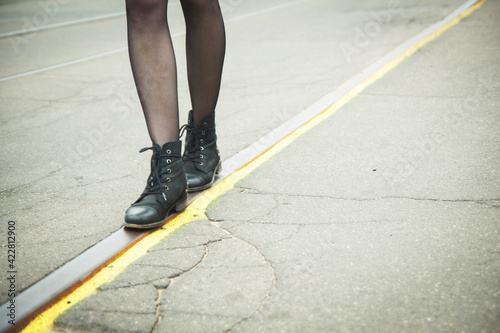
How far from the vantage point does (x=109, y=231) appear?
2.62 m

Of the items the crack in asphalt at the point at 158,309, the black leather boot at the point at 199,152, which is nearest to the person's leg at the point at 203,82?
the black leather boot at the point at 199,152

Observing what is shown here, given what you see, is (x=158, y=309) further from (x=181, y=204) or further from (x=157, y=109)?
(x=157, y=109)

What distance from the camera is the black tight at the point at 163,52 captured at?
253 centimetres

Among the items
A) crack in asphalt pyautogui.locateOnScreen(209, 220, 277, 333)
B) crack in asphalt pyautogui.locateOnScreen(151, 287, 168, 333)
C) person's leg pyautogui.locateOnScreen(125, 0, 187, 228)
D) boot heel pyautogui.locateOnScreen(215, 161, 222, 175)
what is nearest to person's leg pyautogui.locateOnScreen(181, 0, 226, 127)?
person's leg pyautogui.locateOnScreen(125, 0, 187, 228)

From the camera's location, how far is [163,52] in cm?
261

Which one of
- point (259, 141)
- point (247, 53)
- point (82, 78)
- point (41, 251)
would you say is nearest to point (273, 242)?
point (41, 251)

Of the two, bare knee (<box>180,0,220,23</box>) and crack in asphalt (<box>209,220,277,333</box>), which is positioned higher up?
bare knee (<box>180,0,220,23</box>)

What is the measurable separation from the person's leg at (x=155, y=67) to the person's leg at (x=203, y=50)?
21 centimetres

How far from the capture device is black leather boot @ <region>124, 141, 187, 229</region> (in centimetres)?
254

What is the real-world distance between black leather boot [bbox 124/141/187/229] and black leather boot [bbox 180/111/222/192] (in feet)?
1.00

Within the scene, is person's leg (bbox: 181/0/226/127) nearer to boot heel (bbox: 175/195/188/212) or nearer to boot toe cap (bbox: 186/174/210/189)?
boot toe cap (bbox: 186/174/210/189)

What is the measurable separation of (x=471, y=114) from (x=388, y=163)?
1.19 metres

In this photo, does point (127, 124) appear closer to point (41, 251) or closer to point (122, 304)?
point (41, 251)

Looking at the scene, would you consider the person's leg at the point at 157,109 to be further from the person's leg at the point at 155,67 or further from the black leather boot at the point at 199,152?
→ the black leather boot at the point at 199,152
